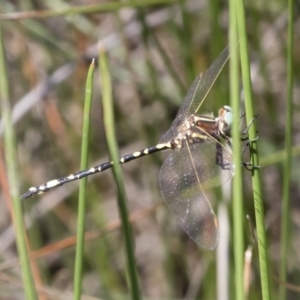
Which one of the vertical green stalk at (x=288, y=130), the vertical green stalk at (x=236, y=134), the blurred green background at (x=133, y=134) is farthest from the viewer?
the blurred green background at (x=133, y=134)

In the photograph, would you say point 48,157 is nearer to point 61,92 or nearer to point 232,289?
point 61,92

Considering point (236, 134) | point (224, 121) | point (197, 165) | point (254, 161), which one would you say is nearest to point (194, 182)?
point (197, 165)

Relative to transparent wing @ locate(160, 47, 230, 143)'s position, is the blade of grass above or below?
below

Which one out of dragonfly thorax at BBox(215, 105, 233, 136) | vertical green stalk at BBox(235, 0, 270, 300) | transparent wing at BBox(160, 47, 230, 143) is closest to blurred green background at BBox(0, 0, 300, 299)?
transparent wing at BBox(160, 47, 230, 143)

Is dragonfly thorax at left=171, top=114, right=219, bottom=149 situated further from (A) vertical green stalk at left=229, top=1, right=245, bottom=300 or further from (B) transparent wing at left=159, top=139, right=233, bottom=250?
(A) vertical green stalk at left=229, top=1, right=245, bottom=300

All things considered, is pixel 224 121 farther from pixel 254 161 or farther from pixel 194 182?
pixel 254 161

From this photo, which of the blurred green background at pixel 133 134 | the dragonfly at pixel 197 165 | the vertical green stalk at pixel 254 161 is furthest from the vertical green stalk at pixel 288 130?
the blurred green background at pixel 133 134

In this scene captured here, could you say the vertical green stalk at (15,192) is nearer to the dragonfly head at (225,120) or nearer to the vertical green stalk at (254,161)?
the vertical green stalk at (254,161)
